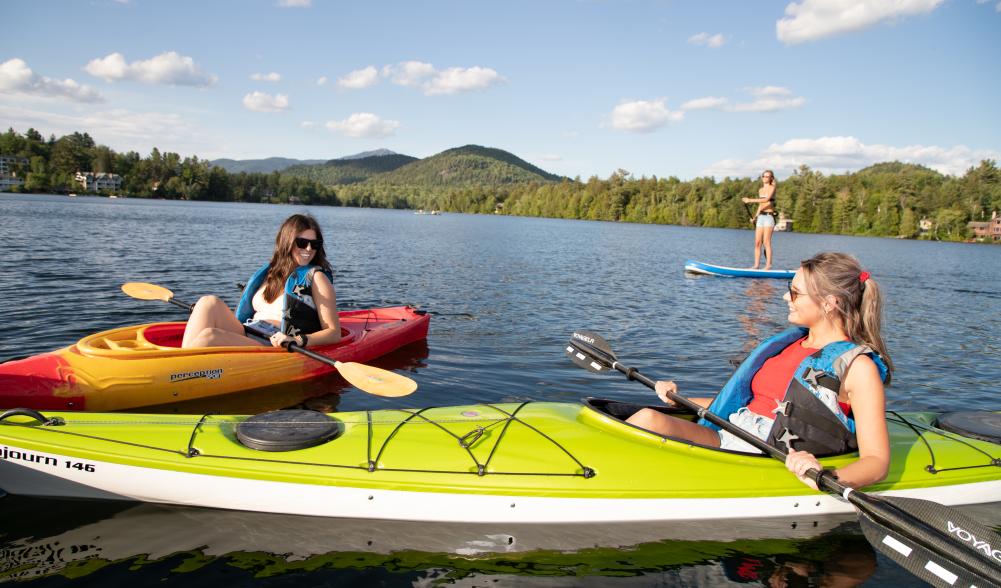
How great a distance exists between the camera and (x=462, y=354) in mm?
9305

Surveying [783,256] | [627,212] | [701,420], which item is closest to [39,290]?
[701,420]

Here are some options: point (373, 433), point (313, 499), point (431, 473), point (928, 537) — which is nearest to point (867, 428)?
point (928, 537)

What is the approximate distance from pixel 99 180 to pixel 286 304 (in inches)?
4922

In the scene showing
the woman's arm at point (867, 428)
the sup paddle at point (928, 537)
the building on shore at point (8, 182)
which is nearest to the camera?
the sup paddle at point (928, 537)

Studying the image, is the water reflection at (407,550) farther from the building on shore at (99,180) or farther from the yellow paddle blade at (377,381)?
the building on shore at (99,180)

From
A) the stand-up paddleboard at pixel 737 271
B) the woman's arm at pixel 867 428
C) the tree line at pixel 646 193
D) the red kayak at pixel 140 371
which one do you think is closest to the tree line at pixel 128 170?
the tree line at pixel 646 193

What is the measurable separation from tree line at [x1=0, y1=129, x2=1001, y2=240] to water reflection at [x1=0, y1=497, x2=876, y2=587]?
285 ft

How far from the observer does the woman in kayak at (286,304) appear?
628 centimetres

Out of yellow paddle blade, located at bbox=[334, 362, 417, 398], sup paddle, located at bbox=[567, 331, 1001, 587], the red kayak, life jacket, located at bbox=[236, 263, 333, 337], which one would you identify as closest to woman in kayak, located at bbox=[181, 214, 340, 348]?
life jacket, located at bbox=[236, 263, 333, 337]

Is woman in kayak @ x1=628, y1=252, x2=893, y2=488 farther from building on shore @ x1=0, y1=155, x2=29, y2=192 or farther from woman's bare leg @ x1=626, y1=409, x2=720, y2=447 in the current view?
building on shore @ x1=0, y1=155, x2=29, y2=192

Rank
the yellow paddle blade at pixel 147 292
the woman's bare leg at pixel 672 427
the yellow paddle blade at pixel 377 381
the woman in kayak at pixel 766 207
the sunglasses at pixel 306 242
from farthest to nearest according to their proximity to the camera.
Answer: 1. the woman in kayak at pixel 766 207
2. the yellow paddle blade at pixel 147 292
3. the sunglasses at pixel 306 242
4. the yellow paddle blade at pixel 377 381
5. the woman's bare leg at pixel 672 427

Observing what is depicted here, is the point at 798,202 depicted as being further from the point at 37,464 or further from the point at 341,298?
the point at 37,464

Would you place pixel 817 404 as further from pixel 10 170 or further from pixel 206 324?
pixel 10 170

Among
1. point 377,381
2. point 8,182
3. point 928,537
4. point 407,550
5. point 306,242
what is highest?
point 8,182
